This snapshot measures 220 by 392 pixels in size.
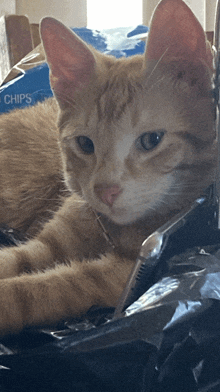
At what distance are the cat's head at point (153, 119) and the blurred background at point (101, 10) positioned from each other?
0.31 ft

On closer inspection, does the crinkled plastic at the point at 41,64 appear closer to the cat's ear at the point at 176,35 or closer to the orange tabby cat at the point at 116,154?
the orange tabby cat at the point at 116,154

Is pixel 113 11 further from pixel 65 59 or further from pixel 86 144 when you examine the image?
pixel 86 144

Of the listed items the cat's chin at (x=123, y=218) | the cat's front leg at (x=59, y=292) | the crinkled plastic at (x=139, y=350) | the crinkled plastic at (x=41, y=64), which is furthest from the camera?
the crinkled plastic at (x=41, y=64)

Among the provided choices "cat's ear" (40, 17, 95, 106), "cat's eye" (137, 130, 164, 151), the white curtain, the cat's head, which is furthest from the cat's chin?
the white curtain

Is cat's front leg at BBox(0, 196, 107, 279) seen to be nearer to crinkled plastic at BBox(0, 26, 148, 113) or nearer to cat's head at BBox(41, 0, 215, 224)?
cat's head at BBox(41, 0, 215, 224)

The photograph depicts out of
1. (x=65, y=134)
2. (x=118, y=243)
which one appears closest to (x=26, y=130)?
(x=65, y=134)

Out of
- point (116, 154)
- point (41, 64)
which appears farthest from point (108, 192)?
point (41, 64)

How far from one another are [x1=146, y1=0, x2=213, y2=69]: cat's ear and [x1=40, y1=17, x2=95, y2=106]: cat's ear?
13 cm

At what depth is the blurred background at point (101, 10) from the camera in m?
0.73

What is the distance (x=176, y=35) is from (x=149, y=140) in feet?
0.55

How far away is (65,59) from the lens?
746mm

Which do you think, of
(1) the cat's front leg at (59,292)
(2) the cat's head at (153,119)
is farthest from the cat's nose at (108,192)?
(1) the cat's front leg at (59,292)

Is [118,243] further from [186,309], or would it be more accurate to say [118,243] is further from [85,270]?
[186,309]

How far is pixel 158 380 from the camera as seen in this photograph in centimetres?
50
